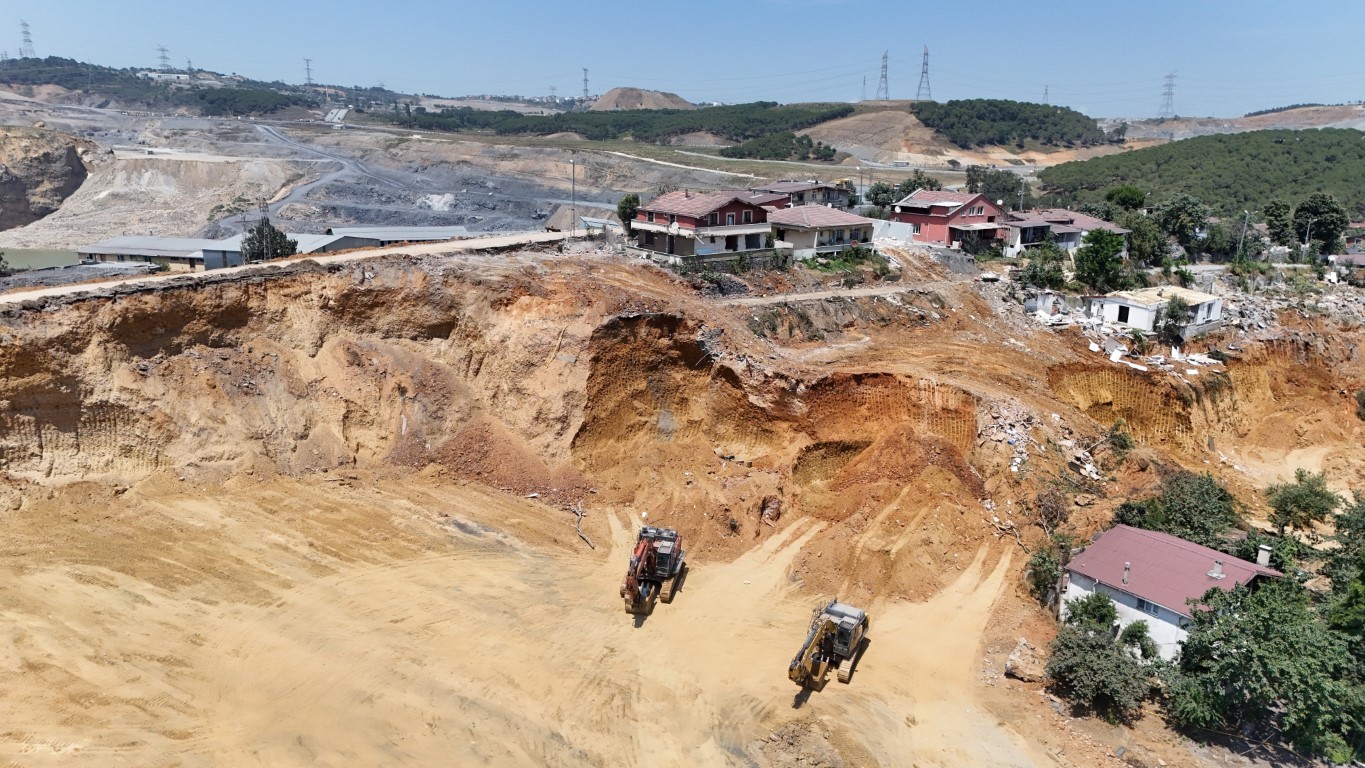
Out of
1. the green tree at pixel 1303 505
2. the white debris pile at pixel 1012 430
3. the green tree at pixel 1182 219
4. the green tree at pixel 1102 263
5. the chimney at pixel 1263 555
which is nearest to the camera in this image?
the chimney at pixel 1263 555

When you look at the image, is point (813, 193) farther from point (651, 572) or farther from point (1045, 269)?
point (651, 572)

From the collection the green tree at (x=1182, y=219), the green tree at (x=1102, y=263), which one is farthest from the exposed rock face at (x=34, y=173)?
the green tree at (x=1182, y=219)

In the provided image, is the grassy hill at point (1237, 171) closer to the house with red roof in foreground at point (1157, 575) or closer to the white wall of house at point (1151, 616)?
the house with red roof in foreground at point (1157, 575)

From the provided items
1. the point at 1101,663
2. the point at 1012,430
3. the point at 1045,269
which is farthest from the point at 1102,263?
the point at 1101,663

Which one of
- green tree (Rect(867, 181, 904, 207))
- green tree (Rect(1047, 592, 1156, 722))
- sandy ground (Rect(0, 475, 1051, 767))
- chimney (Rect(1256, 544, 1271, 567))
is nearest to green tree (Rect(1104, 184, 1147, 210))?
green tree (Rect(867, 181, 904, 207))

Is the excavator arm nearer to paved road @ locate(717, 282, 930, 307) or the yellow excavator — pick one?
the yellow excavator

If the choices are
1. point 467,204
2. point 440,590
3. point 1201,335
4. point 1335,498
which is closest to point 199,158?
point 467,204
